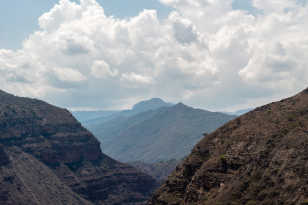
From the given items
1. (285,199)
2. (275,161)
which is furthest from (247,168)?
(285,199)

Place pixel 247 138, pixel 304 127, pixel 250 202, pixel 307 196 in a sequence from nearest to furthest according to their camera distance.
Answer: pixel 307 196, pixel 250 202, pixel 304 127, pixel 247 138

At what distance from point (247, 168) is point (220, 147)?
15343 mm

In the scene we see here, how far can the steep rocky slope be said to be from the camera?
8181cm

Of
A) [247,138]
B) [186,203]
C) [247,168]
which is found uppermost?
[247,138]

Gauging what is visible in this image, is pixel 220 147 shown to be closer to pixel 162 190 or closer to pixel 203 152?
pixel 203 152

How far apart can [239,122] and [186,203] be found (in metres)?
29.2

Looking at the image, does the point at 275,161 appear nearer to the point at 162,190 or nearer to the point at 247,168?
the point at 247,168

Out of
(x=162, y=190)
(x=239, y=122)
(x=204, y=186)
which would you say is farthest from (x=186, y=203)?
(x=239, y=122)

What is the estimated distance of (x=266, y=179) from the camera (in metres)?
85.1

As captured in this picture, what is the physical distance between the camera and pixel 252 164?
91562 millimetres

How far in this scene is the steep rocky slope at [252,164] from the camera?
268 ft

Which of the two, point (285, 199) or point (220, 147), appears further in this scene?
point (220, 147)

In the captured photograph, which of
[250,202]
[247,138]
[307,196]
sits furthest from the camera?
[247,138]

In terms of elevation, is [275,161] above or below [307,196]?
above
